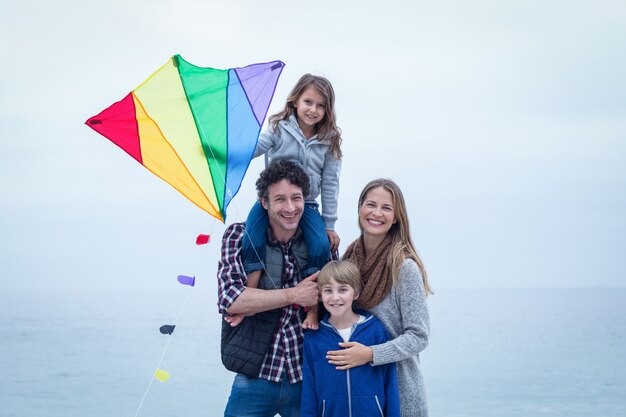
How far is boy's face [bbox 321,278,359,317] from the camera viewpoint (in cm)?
308

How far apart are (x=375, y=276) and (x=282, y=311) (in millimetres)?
481

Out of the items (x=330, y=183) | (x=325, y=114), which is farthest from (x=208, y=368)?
(x=325, y=114)

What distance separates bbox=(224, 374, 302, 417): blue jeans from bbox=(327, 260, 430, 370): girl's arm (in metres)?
0.32

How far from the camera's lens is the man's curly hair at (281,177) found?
127 inches

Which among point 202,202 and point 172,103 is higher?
point 172,103

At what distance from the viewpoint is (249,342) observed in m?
3.21

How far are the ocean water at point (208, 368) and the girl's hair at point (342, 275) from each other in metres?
5.65

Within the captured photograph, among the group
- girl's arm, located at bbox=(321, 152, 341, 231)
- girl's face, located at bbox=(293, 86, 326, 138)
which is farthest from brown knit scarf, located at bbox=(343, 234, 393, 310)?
girl's face, located at bbox=(293, 86, 326, 138)

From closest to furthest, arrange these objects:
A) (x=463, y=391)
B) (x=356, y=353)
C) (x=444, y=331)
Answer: (x=356, y=353), (x=463, y=391), (x=444, y=331)

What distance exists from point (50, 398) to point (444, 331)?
20.3 metres

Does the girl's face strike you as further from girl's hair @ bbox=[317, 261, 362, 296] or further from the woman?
girl's hair @ bbox=[317, 261, 362, 296]

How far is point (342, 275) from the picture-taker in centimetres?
309

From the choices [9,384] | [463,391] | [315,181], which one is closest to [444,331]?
[463,391]

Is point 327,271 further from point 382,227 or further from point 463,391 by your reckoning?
point 463,391
